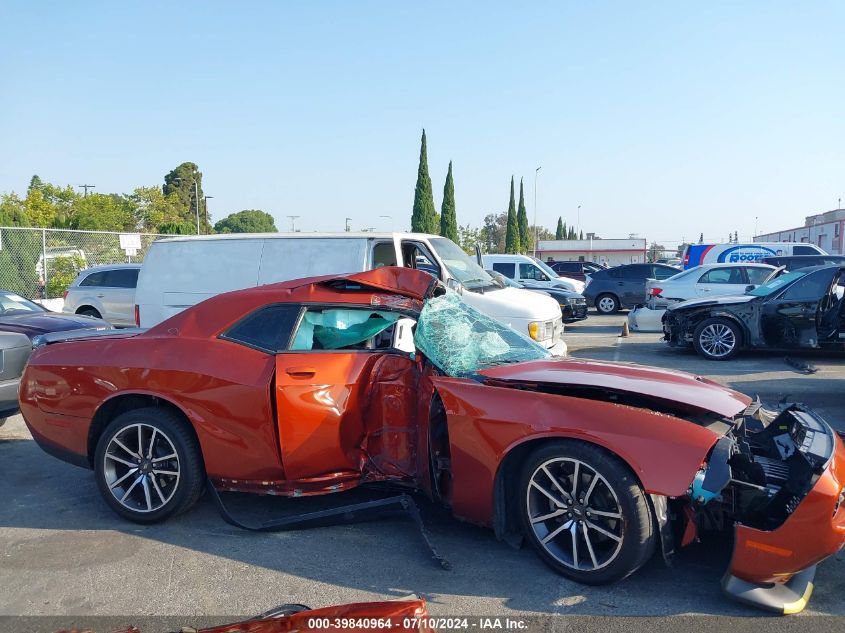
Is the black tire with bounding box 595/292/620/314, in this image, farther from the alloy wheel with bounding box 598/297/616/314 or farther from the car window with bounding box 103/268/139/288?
the car window with bounding box 103/268/139/288

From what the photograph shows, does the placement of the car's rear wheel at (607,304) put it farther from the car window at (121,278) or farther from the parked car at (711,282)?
the car window at (121,278)

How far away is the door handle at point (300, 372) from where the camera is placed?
14.0ft

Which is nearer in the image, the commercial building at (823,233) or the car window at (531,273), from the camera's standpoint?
the car window at (531,273)

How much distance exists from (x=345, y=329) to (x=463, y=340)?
900mm

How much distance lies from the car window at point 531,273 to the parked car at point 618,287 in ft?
8.12

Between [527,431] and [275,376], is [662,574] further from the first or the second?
[275,376]

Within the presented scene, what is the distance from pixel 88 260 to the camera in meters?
21.6

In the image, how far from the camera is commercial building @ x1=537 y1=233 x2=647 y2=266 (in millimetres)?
80750

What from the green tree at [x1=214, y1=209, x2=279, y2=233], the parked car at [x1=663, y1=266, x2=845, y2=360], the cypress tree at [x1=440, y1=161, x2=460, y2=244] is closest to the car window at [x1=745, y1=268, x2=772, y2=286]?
the parked car at [x1=663, y1=266, x2=845, y2=360]

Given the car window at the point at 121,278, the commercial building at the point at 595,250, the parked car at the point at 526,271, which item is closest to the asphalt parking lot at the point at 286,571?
the car window at the point at 121,278

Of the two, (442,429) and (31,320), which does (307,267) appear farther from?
(442,429)

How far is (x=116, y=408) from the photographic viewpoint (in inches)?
184

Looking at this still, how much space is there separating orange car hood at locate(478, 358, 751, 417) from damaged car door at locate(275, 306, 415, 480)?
26.3 inches

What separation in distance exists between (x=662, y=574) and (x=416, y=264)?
6.26 meters
